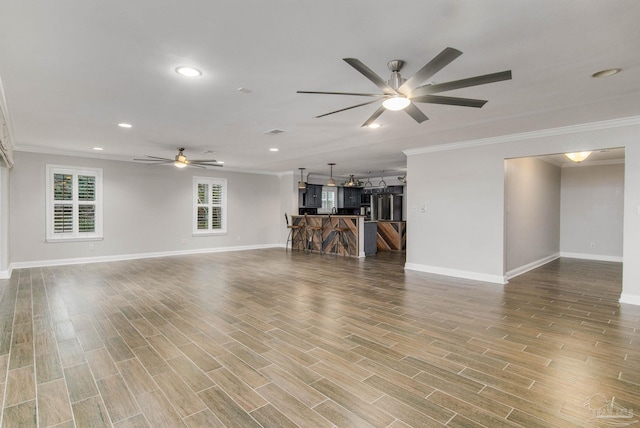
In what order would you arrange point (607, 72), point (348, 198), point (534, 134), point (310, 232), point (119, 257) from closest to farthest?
point (607, 72), point (534, 134), point (119, 257), point (310, 232), point (348, 198)

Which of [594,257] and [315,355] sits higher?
[594,257]

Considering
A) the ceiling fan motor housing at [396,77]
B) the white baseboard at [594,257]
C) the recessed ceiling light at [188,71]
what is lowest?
the white baseboard at [594,257]

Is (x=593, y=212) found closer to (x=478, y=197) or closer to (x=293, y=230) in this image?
(x=478, y=197)

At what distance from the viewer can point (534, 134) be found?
495 cm

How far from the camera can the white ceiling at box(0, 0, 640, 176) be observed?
6.58 feet

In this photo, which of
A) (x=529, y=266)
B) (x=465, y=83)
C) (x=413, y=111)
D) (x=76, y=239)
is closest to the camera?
(x=465, y=83)

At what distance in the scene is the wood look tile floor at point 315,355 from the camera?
1.97m

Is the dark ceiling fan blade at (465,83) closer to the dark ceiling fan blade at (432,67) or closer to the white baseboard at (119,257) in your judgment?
the dark ceiling fan blade at (432,67)

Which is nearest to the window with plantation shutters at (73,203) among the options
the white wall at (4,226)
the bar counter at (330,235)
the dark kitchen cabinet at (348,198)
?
the white wall at (4,226)

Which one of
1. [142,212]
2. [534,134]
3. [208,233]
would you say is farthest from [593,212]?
[142,212]

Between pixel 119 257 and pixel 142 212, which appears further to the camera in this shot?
pixel 142 212

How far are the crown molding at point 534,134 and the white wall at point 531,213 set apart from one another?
0.45m

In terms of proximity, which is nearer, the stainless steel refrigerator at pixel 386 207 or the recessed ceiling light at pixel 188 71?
the recessed ceiling light at pixel 188 71

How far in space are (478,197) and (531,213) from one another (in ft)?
6.14
